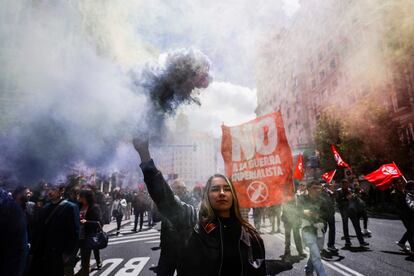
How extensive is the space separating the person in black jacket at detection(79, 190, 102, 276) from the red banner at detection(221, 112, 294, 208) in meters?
2.93

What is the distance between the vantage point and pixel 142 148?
220 cm

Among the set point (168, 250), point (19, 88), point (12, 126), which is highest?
point (19, 88)

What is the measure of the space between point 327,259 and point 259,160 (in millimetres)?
4106

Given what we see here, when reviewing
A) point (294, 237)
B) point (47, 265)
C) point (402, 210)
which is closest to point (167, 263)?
point (47, 265)

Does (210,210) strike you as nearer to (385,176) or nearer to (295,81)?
(385,176)

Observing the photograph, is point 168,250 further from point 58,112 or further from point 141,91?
point 58,112

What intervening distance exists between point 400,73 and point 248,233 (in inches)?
882

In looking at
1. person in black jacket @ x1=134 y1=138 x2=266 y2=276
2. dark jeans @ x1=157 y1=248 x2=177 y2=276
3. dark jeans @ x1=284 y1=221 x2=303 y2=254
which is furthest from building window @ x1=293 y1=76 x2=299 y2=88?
person in black jacket @ x1=134 y1=138 x2=266 y2=276

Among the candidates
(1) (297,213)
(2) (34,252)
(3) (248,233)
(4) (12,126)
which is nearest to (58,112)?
(4) (12,126)

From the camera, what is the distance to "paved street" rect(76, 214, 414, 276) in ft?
18.3

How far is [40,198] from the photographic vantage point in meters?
7.05

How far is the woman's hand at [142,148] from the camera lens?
2117 mm

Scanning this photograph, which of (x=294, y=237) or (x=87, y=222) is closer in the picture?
(x=87, y=222)

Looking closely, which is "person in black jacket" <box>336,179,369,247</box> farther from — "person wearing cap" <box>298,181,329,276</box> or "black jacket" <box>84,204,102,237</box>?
"black jacket" <box>84,204,102,237</box>
